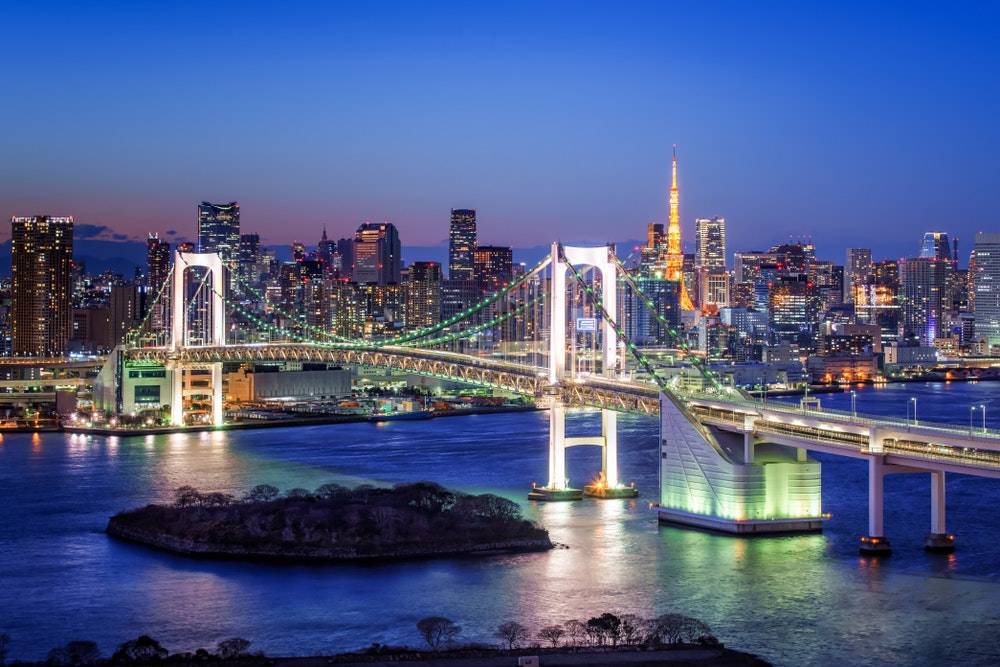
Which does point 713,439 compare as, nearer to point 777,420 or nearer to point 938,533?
point 777,420

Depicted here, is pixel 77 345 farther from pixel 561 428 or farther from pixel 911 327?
pixel 911 327

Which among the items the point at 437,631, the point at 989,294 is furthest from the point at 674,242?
the point at 437,631

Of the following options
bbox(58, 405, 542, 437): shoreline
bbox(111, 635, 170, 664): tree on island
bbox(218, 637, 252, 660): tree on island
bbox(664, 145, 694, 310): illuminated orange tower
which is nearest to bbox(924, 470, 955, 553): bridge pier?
bbox(218, 637, 252, 660): tree on island

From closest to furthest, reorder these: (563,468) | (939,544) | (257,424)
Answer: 1. (939,544)
2. (563,468)
3. (257,424)

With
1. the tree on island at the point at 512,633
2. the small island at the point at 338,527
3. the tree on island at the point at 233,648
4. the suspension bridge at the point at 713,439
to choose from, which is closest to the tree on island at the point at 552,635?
the tree on island at the point at 512,633

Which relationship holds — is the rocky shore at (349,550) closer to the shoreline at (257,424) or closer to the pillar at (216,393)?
the shoreline at (257,424)
